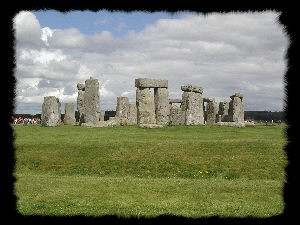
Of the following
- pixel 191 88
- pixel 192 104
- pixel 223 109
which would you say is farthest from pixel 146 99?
pixel 223 109

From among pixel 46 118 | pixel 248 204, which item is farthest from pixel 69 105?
pixel 248 204

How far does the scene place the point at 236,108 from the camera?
38.5 meters

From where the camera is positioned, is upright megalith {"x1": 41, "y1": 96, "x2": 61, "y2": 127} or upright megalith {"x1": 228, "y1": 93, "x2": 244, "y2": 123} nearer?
upright megalith {"x1": 41, "y1": 96, "x2": 61, "y2": 127}

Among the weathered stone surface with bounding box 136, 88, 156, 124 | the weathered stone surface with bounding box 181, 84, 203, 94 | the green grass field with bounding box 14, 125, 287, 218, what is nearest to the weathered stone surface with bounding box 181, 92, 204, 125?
the weathered stone surface with bounding box 181, 84, 203, 94

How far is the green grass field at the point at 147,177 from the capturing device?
930 cm

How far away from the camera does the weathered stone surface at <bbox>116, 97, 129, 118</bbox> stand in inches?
1382

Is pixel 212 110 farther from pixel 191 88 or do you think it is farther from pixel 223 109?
pixel 191 88

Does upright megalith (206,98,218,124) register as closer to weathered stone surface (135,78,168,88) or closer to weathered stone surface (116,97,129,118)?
weathered stone surface (116,97,129,118)

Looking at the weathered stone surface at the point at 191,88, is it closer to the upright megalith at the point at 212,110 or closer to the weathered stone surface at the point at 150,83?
the weathered stone surface at the point at 150,83

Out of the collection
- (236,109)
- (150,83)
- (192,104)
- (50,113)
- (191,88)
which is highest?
(150,83)

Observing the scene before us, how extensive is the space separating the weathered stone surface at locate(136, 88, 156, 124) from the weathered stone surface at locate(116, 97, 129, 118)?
199 inches

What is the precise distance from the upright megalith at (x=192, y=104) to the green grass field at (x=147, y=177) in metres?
10.5

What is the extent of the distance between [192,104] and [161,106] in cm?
286

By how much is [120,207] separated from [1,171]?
4629mm
